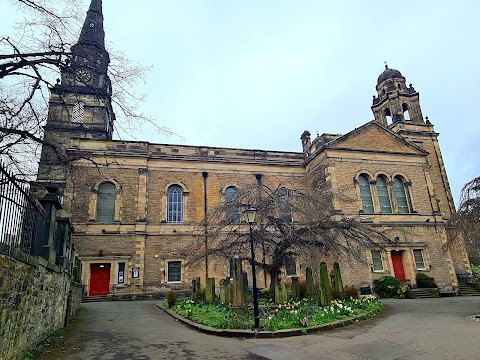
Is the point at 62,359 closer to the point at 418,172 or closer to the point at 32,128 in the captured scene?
the point at 32,128

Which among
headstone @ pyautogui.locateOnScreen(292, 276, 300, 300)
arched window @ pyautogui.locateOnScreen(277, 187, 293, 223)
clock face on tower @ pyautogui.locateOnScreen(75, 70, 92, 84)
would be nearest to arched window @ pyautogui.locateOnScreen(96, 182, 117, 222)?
arched window @ pyautogui.locateOnScreen(277, 187, 293, 223)

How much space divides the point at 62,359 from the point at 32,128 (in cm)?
614

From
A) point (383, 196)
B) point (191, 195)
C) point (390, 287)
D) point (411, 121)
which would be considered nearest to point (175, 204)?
point (191, 195)

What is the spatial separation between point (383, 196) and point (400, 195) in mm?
1549

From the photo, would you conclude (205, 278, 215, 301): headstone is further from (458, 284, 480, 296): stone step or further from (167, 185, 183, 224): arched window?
(458, 284, 480, 296): stone step

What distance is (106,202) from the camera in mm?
22562

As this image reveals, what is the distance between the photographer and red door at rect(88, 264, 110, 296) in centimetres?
2075

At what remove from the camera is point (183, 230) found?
914 inches

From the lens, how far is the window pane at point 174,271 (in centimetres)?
2214

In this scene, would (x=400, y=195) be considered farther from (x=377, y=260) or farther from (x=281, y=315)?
(x=281, y=315)

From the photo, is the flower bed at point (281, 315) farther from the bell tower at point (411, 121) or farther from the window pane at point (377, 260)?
the bell tower at point (411, 121)

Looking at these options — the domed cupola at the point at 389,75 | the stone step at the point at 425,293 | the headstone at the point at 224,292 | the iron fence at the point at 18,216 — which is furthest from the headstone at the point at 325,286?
the domed cupola at the point at 389,75

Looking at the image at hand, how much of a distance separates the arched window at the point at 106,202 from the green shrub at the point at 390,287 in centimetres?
1794

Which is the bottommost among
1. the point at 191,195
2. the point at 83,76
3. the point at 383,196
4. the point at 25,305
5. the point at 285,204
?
the point at 25,305
